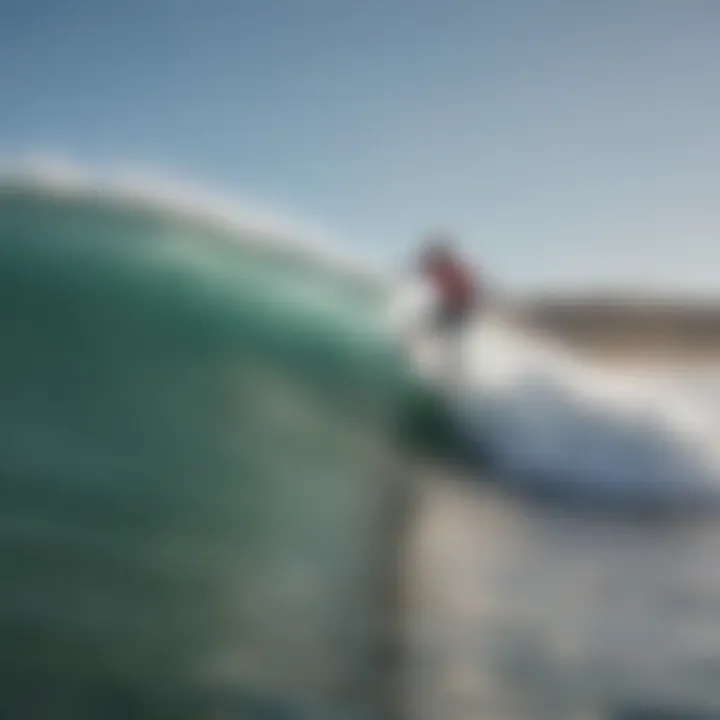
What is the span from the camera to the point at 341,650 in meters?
1.93

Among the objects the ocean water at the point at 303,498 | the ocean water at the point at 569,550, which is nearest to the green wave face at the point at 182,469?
the ocean water at the point at 303,498

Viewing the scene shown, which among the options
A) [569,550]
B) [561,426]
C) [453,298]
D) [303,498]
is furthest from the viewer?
[561,426]

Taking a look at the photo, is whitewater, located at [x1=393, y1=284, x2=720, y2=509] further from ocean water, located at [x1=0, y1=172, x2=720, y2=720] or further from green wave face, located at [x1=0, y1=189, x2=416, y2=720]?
green wave face, located at [x1=0, y1=189, x2=416, y2=720]

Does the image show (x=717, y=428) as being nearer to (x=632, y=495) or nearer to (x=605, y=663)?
(x=632, y=495)

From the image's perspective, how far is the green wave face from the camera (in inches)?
72.4

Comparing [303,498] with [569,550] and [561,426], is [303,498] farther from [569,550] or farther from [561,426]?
[561,426]

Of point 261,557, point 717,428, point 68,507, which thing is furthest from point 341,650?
point 717,428

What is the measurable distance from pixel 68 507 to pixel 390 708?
2.87 ft

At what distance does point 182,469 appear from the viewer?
2.62m

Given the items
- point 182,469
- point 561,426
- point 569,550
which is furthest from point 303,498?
point 561,426

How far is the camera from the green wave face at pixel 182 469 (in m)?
1.84

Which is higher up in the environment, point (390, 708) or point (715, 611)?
point (715, 611)

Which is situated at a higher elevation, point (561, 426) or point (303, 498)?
point (561, 426)

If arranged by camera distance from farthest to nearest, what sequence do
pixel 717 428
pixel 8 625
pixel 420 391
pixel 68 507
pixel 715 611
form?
pixel 717 428 → pixel 420 391 → pixel 68 507 → pixel 715 611 → pixel 8 625
